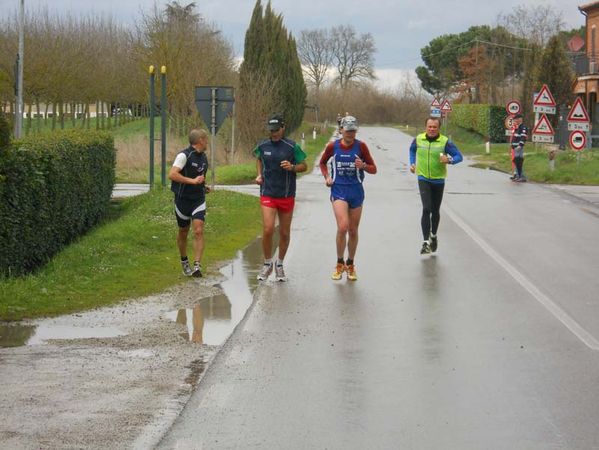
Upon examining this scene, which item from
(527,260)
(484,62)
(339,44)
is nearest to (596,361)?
(527,260)

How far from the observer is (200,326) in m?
10.1

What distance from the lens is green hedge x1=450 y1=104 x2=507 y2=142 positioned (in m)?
60.4

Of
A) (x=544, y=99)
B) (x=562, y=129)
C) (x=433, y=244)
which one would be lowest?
(x=433, y=244)

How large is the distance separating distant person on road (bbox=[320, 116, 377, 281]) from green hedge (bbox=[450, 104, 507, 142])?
46718 mm

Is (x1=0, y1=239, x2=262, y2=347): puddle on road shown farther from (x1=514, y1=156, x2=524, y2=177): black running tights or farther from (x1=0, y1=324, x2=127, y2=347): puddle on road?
(x1=514, y1=156, x2=524, y2=177): black running tights

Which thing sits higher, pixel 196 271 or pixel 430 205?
pixel 430 205

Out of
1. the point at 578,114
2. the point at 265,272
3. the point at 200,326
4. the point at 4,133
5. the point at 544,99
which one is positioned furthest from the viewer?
the point at 544,99

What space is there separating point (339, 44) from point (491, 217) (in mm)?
108680

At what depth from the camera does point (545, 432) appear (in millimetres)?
6500

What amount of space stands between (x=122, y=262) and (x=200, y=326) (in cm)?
400

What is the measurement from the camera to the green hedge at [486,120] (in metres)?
60.4

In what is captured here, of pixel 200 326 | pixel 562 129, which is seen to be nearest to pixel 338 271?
pixel 200 326

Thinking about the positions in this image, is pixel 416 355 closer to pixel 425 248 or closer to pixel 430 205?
pixel 425 248

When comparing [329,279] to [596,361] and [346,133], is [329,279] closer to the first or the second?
[346,133]
